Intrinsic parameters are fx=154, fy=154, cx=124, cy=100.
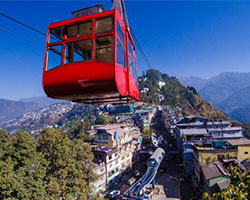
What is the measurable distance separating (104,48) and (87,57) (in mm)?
821

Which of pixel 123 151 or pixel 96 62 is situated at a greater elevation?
pixel 96 62

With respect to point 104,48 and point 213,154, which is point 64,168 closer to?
point 104,48

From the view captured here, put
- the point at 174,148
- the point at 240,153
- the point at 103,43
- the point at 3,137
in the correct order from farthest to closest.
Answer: the point at 174,148, the point at 240,153, the point at 3,137, the point at 103,43

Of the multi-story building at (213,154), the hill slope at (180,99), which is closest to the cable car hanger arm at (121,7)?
the multi-story building at (213,154)

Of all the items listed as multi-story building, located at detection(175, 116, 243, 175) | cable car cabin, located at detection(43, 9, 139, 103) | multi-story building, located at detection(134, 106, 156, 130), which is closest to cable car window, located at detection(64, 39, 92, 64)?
cable car cabin, located at detection(43, 9, 139, 103)

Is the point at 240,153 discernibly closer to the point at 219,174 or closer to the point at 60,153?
the point at 219,174

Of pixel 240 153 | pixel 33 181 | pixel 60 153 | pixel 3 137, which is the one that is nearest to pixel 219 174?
pixel 240 153

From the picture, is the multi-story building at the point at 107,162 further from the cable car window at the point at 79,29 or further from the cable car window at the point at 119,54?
the cable car window at the point at 79,29

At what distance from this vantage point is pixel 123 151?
28.5m

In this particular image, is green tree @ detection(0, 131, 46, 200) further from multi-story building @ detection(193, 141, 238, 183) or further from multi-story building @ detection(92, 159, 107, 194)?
multi-story building @ detection(193, 141, 238, 183)

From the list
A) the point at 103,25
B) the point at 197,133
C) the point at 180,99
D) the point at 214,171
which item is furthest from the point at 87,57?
the point at 180,99

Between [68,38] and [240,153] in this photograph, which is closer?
[68,38]

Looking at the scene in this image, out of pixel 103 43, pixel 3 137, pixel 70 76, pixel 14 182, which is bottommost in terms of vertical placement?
pixel 14 182

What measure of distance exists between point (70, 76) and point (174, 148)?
37.0 metres
